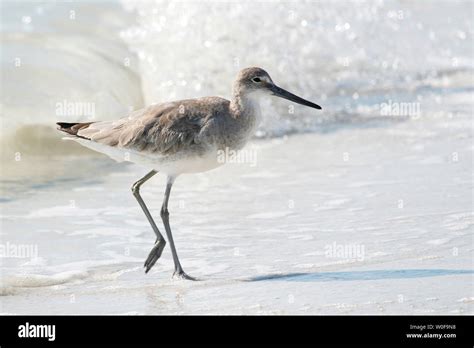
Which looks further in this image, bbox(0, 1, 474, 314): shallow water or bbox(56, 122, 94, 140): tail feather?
bbox(56, 122, 94, 140): tail feather

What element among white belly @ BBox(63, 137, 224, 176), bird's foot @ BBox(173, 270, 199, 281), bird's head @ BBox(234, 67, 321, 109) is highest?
bird's head @ BBox(234, 67, 321, 109)

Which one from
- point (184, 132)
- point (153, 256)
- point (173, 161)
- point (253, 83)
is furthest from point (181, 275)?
point (253, 83)

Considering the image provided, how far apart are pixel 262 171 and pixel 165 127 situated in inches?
109

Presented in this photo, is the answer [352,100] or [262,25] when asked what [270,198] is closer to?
[352,100]

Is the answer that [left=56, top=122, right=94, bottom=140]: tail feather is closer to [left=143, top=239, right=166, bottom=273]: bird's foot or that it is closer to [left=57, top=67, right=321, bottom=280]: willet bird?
[left=57, top=67, right=321, bottom=280]: willet bird

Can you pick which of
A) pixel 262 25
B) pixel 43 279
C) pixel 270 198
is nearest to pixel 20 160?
pixel 270 198

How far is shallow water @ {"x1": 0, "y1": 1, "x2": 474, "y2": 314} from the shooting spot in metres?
6.01

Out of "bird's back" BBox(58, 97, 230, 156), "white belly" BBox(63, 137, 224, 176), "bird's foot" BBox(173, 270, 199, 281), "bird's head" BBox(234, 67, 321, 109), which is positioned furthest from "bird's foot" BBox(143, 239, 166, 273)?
"bird's head" BBox(234, 67, 321, 109)

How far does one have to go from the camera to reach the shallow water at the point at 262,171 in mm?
6012

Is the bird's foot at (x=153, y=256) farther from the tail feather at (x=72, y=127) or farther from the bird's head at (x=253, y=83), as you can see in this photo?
the bird's head at (x=253, y=83)

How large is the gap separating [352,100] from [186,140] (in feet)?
19.4

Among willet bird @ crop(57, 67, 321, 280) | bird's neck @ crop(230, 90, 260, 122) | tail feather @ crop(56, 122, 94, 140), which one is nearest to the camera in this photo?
willet bird @ crop(57, 67, 321, 280)

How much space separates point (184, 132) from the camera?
638cm

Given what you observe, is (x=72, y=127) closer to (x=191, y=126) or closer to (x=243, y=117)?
(x=191, y=126)
